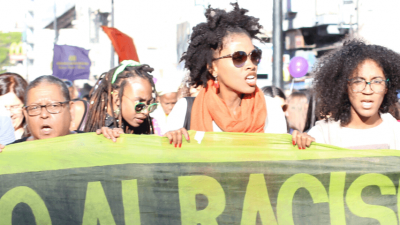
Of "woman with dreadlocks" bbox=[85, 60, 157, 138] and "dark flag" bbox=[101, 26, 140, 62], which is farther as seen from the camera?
"dark flag" bbox=[101, 26, 140, 62]

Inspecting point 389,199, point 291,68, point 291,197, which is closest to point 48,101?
point 291,197

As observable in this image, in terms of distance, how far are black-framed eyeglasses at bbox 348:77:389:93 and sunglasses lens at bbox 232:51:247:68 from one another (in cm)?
70

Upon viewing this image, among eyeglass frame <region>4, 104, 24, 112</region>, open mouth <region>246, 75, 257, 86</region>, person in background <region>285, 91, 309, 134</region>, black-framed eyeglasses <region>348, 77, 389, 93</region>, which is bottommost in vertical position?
person in background <region>285, 91, 309, 134</region>

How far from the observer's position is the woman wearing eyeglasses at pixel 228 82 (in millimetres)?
2885

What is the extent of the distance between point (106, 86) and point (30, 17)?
207ft

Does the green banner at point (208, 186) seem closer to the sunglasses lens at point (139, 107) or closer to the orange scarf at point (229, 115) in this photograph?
the orange scarf at point (229, 115)

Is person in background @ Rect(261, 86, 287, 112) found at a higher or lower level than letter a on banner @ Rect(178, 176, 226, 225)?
higher

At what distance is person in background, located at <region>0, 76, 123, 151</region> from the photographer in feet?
9.09

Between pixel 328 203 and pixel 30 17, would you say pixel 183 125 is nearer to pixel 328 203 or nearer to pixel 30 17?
pixel 328 203

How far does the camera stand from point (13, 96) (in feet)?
13.7

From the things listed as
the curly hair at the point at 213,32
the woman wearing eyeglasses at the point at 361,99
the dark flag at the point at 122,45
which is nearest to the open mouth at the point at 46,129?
the curly hair at the point at 213,32

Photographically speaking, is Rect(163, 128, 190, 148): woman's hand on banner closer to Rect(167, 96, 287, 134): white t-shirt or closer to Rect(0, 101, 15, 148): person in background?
Rect(167, 96, 287, 134): white t-shirt

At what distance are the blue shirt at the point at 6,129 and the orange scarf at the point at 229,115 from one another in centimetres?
166

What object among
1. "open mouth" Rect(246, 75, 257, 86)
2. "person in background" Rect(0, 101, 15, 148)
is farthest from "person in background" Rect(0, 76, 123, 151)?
"open mouth" Rect(246, 75, 257, 86)
